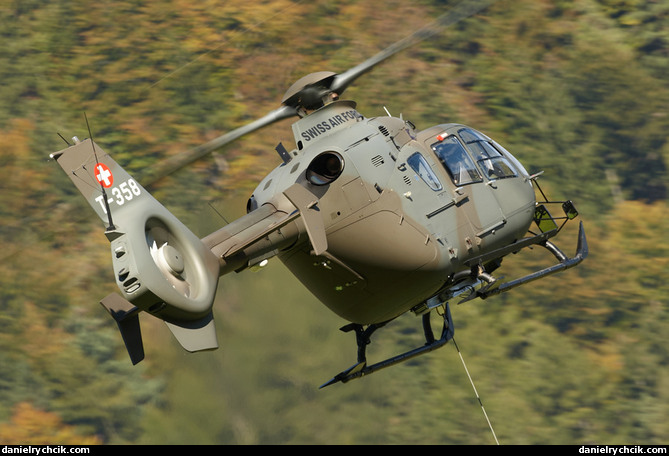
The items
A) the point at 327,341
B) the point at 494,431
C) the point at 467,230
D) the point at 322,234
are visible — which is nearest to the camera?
the point at 322,234

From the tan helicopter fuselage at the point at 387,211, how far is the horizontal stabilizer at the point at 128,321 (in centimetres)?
199

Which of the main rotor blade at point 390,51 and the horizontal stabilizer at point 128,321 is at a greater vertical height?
the main rotor blade at point 390,51

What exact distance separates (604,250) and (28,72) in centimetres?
1761

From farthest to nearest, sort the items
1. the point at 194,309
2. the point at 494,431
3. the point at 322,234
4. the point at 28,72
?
the point at 28,72
the point at 494,431
the point at 322,234
the point at 194,309

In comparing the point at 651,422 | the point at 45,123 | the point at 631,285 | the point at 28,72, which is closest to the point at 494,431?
the point at 651,422

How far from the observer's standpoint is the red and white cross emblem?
446 inches

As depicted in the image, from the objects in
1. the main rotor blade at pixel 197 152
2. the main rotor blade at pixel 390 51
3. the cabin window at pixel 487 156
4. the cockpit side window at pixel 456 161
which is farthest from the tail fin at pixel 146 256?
the cabin window at pixel 487 156

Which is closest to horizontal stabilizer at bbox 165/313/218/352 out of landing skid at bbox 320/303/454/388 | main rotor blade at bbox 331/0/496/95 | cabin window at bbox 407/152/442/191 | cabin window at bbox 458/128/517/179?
landing skid at bbox 320/303/454/388

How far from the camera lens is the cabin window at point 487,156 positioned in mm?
14141

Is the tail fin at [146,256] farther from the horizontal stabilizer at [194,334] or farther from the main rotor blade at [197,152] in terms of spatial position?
the main rotor blade at [197,152]

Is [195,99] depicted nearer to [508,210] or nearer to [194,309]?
[508,210]

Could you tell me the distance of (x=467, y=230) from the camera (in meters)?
13.5

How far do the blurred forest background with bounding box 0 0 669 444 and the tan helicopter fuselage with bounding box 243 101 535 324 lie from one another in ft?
28.9

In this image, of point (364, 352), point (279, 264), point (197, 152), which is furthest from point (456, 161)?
point (279, 264)
